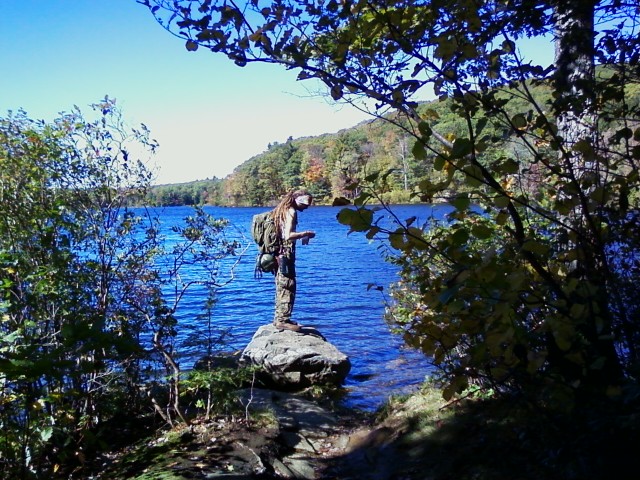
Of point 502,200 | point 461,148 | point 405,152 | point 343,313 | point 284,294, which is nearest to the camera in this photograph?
point 461,148

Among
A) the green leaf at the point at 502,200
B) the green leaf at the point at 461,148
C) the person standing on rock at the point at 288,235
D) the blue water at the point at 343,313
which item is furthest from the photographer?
the blue water at the point at 343,313

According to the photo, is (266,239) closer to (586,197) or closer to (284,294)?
(284,294)

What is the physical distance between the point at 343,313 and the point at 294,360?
815cm

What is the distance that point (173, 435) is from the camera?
5.84m

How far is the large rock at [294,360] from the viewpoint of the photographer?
29.0 ft

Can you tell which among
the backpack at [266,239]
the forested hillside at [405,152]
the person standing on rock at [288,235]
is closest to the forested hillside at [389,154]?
the forested hillside at [405,152]

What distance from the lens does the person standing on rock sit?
9.04m

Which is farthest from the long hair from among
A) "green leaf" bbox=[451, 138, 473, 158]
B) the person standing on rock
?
"green leaf" bbox=[451, 138, 473, 158]

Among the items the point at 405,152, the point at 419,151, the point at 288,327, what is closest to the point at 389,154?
the point at 405,152

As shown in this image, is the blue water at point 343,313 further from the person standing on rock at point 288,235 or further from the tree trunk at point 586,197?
the tree trunk at point 586,197

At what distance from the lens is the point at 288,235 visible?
29.7ft

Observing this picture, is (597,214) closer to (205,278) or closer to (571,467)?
(571,467)

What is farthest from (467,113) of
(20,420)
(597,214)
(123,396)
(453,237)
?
(123,396)

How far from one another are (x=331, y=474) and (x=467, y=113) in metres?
4.20
